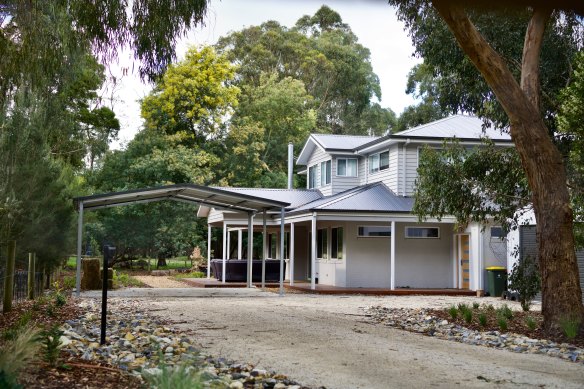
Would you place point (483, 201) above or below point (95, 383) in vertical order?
above

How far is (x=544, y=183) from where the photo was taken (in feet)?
36.4

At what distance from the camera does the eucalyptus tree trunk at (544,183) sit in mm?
10852

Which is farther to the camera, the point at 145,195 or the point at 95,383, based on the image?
the point at 145,195

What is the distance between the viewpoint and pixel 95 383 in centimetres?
623

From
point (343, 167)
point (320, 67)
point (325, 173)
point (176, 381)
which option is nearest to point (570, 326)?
point (176, 381)

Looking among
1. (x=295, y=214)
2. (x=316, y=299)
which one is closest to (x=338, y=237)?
(x=295, y=214)

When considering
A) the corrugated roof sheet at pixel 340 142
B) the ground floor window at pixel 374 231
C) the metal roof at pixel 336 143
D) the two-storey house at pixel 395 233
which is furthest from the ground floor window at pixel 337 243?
the corrugated roof sheet at pixel 340 142

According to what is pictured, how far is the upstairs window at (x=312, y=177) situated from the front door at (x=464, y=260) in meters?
7.99

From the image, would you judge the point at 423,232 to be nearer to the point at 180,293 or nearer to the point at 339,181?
the point at 339,181

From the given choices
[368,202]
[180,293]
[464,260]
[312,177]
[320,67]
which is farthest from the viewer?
[320,67]

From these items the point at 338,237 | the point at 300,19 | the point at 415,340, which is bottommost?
the point at 415,340

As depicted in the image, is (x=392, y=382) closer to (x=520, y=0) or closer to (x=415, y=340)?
(x=415, y=340)

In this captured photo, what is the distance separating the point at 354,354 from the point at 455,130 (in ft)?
58.2

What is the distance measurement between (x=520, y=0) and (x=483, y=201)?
12.3 metres
